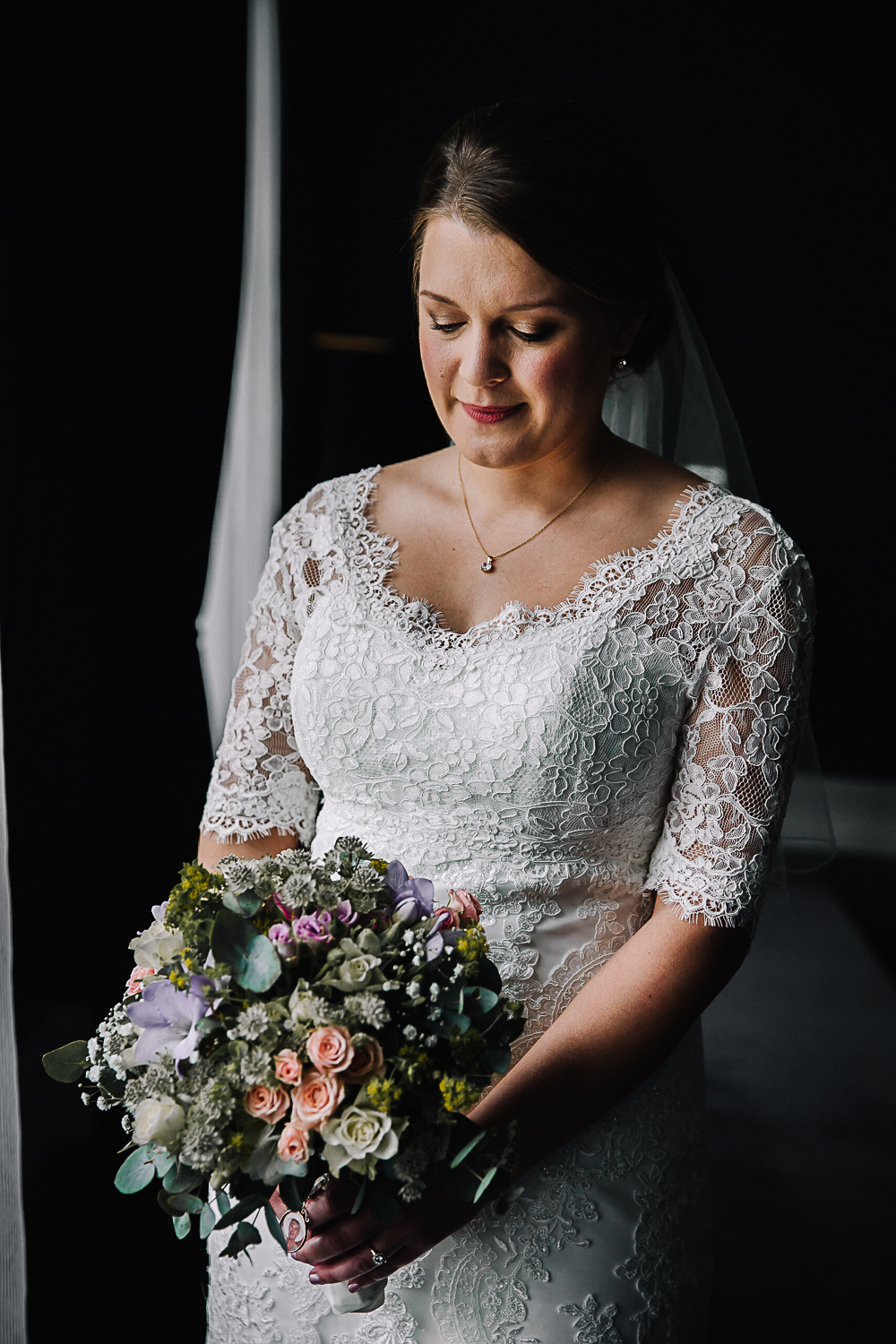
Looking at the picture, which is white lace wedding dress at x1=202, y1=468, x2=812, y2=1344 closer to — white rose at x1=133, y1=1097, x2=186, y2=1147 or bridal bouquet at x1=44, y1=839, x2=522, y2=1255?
bridal bouquet at x1=44, y1=839, x2=522, y2=1255

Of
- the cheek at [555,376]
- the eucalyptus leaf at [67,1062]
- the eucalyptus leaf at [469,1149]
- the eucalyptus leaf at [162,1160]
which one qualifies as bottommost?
the eucalyptus leaf at [67,1062]

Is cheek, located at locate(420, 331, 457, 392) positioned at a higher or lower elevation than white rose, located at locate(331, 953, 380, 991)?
higher

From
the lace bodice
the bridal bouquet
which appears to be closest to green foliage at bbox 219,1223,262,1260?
the bridal bouquet

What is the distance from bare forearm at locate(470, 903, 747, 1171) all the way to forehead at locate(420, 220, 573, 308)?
2.71 ft

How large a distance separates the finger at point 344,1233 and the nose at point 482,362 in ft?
3.30

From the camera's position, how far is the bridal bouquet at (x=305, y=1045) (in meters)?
1.00

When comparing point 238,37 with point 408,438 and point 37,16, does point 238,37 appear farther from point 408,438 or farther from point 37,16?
point 408,438

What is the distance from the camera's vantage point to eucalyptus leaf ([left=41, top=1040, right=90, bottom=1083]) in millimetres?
1202

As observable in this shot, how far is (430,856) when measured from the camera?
5.14ft

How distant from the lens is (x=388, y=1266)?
1.20 metres

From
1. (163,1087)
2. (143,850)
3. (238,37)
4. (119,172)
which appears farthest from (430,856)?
(238,37)

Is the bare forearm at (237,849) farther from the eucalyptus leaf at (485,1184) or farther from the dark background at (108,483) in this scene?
the eucalyptus leaf at (485,1184)

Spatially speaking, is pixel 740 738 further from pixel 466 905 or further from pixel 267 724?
pixel 267 724

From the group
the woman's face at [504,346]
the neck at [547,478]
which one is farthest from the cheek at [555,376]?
the neck at [547,478]
